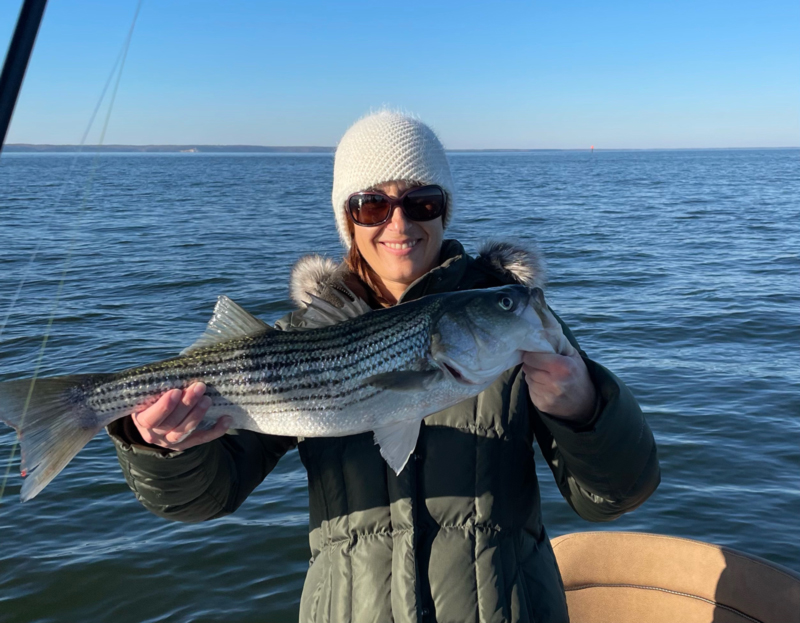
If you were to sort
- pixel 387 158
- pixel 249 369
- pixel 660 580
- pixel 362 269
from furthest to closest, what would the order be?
pixel 660 580, pixel 362 269, pixel 387 158, pixel 249 369

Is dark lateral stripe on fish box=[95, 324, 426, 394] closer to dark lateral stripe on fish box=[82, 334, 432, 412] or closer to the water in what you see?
dark lateral stripe on fish box=[82, 334, 432, 412]

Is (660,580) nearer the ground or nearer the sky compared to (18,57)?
nearer the ground

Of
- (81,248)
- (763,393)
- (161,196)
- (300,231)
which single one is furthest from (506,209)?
(763,393)

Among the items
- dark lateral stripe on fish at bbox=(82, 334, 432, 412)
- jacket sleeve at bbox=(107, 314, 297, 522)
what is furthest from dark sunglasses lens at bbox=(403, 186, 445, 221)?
jacket sleeve at bbox=(107, 314, 297, 522)

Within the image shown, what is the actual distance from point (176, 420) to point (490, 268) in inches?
72.1

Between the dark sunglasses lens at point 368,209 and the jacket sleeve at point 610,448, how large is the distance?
130 centimetres

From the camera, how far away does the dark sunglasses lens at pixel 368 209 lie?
3803 millimetres

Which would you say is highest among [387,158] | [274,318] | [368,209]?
[387,158]

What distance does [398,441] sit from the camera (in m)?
3.17

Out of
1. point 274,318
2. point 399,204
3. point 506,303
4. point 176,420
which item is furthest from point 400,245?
point 274,318

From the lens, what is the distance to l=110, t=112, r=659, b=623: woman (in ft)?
10.00

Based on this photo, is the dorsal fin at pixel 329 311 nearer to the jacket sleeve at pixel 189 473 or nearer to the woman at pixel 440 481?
the woman at pixel 440 481

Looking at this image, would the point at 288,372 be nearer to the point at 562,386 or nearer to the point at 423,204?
the point at 423,204

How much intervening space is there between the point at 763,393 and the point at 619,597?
297 inches
